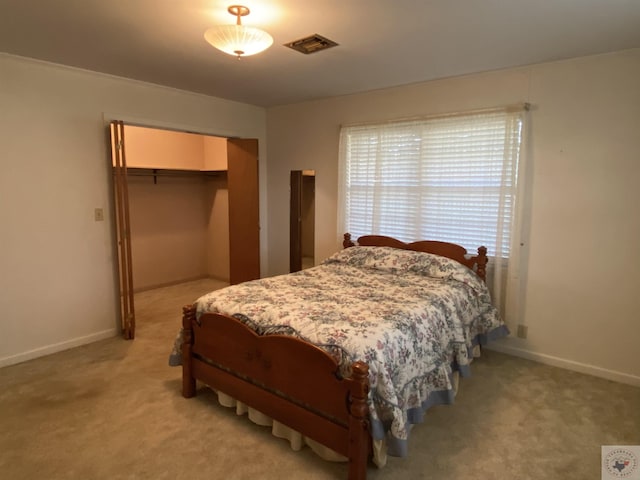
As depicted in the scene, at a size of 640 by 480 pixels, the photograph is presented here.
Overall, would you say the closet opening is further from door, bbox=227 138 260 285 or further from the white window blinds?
the white window blinds

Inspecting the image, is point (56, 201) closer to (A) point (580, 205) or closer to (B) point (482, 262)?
(B) point (482, 262)

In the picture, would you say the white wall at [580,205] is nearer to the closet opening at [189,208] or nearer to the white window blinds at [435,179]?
the white window blinds at [435,179]

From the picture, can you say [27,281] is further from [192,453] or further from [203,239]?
[203,239]

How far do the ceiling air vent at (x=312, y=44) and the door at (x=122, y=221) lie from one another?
1.78 metres

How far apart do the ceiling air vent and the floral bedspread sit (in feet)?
5.68

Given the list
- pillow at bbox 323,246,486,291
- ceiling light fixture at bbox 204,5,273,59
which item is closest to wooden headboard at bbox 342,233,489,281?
pillow at bbox 323,246,486,291

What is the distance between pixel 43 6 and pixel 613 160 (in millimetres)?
3840

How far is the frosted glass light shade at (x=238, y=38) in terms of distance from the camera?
2.07 metres

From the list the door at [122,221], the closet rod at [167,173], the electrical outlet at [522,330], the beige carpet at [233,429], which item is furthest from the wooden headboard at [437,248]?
the closet rod at [167,173]

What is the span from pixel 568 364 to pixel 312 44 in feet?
10.4

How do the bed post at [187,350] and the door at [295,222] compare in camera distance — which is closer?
the bed post at [187,350]

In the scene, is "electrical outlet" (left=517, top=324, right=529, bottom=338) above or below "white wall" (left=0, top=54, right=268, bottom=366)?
below

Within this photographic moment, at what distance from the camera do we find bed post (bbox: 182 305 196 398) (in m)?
2.68

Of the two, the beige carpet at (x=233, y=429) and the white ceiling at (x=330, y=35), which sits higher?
the white ceiling at (x=330, y=35)
